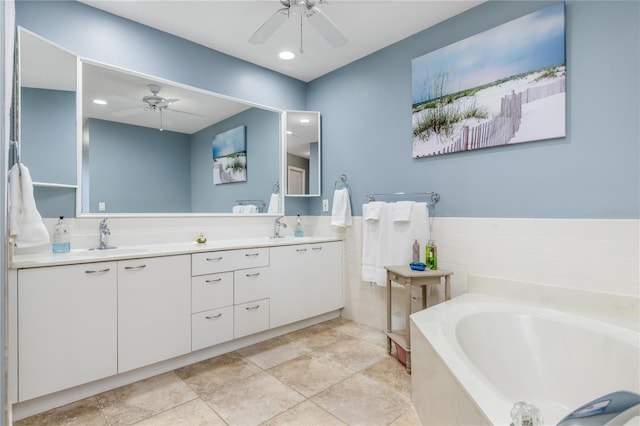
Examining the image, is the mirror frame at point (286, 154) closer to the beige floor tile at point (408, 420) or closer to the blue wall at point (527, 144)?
the blue wall at point (527, 144)

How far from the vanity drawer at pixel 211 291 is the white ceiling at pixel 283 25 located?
1941 millimetres

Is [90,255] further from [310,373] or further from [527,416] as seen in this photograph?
[527,416]

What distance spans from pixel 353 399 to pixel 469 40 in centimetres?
254

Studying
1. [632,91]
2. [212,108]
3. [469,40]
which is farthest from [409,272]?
[212,108]

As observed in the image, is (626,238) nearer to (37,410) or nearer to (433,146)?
(433,146)

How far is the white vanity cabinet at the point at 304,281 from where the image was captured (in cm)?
271

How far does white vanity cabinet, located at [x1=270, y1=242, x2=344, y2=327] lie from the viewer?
2.71 metres

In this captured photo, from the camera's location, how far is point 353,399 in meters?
1.83

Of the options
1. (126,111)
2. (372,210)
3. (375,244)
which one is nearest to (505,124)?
(372,210)

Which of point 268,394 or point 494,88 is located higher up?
point 494,88

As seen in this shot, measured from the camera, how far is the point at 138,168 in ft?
8.07

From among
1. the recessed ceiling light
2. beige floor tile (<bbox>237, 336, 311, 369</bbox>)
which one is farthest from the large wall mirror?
beige floor tile (<bbox>237, 336, 311, 369</bbox>)

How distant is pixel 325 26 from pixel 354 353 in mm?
2318

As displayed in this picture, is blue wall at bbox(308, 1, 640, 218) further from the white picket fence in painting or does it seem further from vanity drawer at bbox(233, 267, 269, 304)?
vanity drawer at bbox(233, 267, 269, 304)
